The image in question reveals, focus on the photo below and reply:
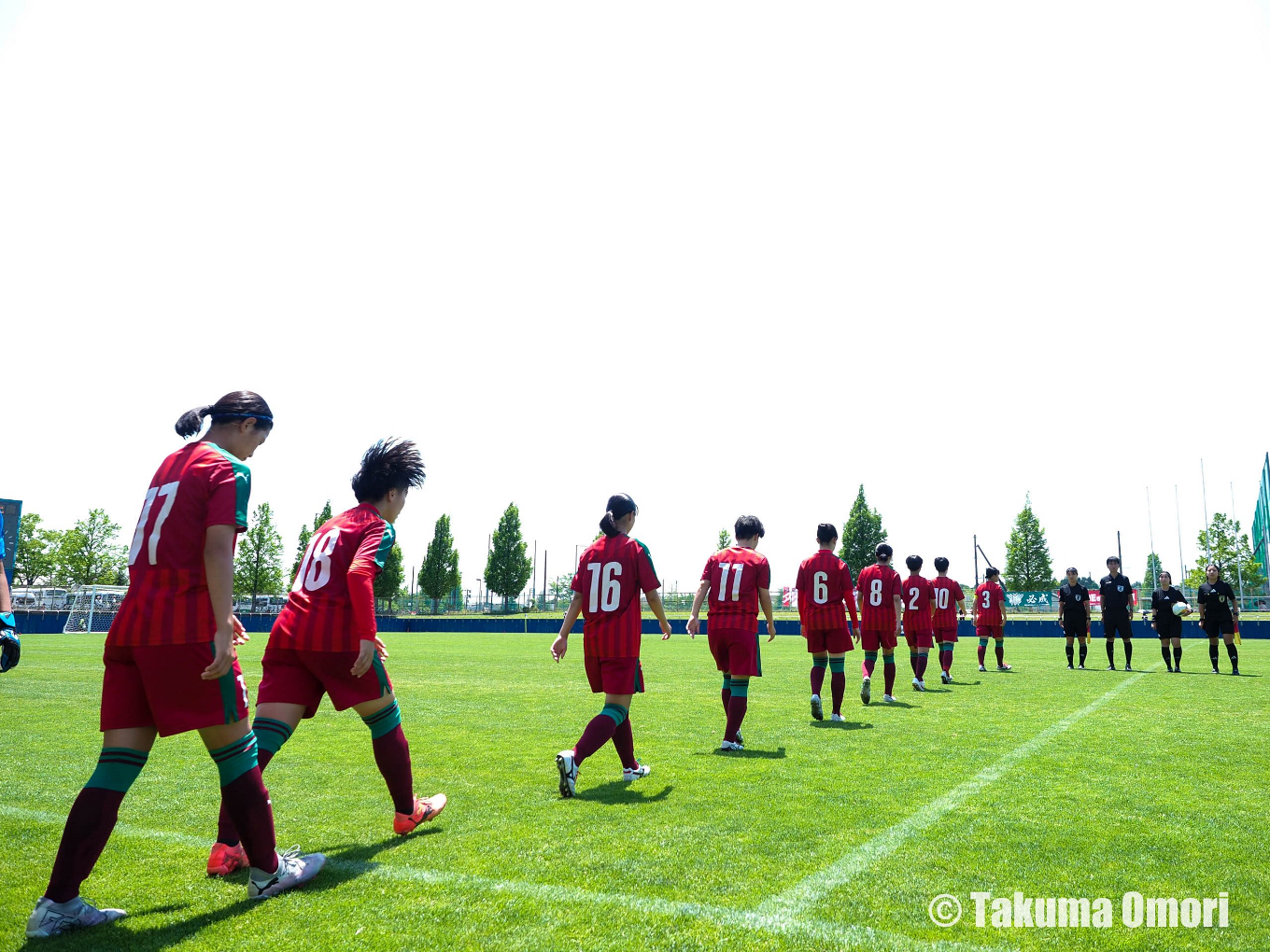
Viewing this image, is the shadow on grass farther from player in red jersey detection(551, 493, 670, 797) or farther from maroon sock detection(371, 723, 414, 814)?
maroon sock detection(371, 723, 414, 814)

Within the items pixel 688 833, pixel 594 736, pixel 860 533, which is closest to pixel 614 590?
pixel 594 736

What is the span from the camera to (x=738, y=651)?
685 cm

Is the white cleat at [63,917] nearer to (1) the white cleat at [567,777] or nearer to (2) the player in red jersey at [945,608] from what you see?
(1) the white cleat at [567,777]

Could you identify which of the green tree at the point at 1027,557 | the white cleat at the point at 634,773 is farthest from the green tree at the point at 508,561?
the white cleat at the point at 634,773

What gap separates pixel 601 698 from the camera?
1102cm

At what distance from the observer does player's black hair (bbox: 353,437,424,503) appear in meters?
4.52

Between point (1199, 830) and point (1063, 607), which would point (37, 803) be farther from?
point (1063, 607)

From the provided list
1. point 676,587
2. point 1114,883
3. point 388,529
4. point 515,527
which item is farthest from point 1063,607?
point 515,527

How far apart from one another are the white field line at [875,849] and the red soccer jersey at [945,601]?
7.92m

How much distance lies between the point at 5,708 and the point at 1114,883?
11.1m

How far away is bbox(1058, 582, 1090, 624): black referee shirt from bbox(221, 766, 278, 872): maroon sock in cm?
1749

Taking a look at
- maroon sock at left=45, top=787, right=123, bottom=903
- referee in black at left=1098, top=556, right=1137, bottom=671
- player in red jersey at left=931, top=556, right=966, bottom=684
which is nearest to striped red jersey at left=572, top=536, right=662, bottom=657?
maroon sock at left=45, top=787, right=123, bottom=903

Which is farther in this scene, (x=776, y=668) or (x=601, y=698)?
(x=776, y=668)

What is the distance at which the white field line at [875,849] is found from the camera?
128 inches
